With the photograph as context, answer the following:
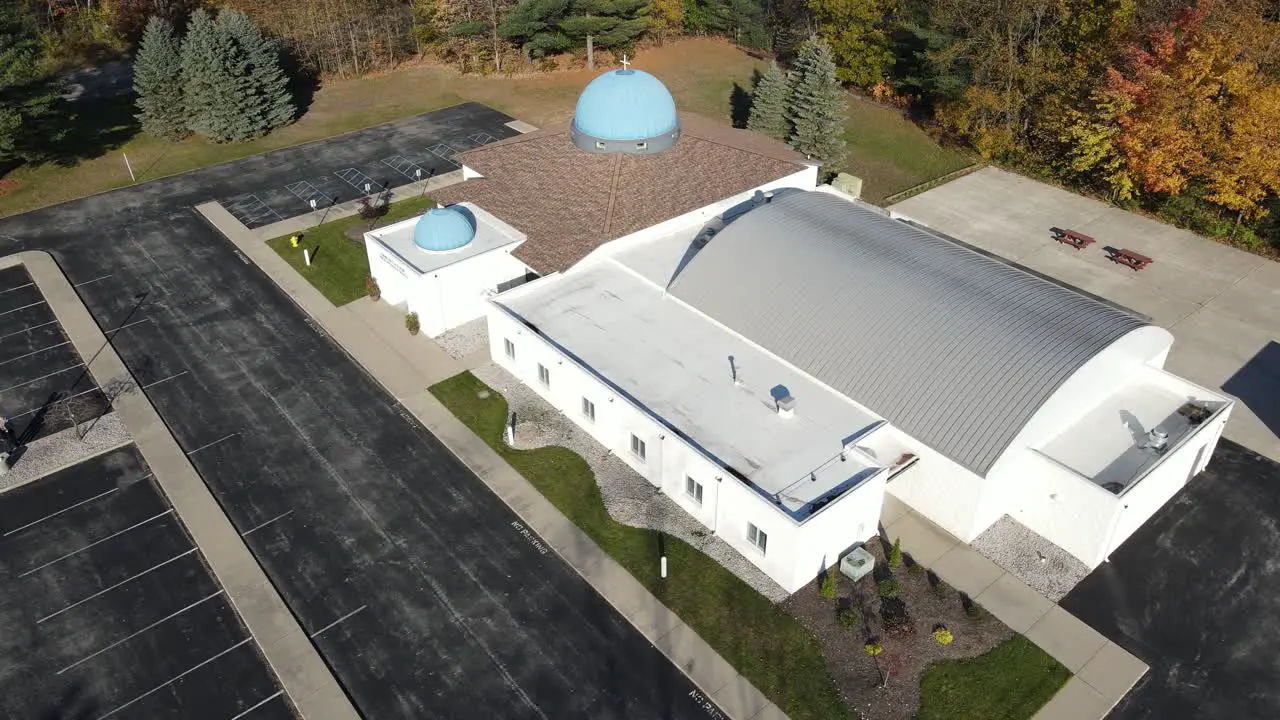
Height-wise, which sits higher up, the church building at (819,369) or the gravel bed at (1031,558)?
the church building at (819,369)

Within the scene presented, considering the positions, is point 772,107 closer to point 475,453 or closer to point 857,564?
point 475,453

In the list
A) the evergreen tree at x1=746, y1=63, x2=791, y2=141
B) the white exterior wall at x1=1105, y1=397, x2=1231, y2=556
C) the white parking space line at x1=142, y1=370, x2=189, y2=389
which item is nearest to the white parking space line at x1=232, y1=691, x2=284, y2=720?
the white parking space line at x1=142, y1=370, x2=189, y2=389

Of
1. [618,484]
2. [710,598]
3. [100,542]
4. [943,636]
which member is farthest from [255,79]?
[943,636]

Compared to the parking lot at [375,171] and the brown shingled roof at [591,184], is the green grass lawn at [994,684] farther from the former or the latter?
the parking lot at [375,171]

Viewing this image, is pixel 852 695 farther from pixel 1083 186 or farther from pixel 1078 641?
pixel 1083 186

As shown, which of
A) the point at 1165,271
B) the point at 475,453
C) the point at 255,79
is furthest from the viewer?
the point at 255,79

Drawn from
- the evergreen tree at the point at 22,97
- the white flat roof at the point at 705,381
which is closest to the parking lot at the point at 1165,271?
the white flat roof at the point at 705,381
